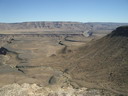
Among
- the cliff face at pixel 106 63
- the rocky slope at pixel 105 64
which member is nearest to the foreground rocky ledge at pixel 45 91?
the rocky slope at pixel 105 64

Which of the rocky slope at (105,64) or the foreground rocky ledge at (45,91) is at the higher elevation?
the rocky slope at (105,64)

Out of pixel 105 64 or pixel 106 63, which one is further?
pixel 106 63

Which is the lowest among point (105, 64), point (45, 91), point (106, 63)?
point (45, 91)

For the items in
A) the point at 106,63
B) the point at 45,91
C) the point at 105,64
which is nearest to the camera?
the point at 45,91

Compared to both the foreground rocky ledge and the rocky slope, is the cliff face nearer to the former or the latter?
the rocky slope

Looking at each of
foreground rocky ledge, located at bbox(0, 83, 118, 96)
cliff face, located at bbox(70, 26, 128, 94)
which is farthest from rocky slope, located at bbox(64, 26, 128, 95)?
foreground rocky ledge, located at bbox(0, 83, 118, 96)

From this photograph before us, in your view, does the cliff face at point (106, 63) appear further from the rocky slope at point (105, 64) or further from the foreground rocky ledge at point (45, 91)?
the foreground rocky ledge at point (45, 91)

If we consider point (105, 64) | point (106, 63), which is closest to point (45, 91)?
point (105, 64)

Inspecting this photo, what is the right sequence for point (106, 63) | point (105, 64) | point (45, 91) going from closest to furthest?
point (45, 91) < point (105, 64) < point (106, 63)

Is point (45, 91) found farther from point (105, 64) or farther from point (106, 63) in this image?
point (106, 63)

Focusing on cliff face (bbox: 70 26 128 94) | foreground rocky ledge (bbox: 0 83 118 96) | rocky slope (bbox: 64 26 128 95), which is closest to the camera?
foreground rocky ledge (bbox: 0 83 118 96)

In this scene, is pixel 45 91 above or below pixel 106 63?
below

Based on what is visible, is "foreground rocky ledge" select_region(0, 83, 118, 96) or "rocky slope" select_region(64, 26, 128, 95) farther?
"rocky slope" select_region(64, 26, 128, 95)
